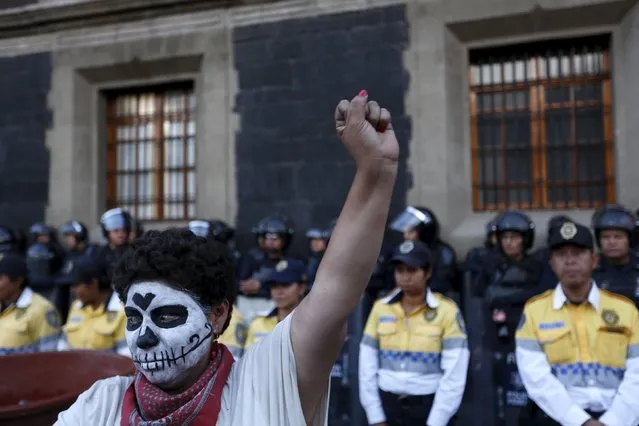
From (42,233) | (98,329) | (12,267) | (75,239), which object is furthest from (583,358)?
(42,233)

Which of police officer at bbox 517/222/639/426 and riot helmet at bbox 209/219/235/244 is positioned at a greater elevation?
riot helmet at bbox 209/219/235/244

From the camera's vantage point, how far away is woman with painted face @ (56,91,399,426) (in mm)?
1364

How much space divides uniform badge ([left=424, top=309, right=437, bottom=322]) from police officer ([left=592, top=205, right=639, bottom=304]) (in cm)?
140

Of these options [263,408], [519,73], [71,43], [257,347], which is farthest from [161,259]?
[71,43]

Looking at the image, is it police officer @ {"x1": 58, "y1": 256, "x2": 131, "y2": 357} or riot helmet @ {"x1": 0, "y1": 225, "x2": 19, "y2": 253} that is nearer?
police officer @ {"x1": 58, "y1": 256, "x2": 131, "y2": 357}

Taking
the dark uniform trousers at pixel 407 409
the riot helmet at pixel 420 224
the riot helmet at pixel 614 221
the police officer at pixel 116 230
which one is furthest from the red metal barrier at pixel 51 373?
the police officer at pixel 116 230

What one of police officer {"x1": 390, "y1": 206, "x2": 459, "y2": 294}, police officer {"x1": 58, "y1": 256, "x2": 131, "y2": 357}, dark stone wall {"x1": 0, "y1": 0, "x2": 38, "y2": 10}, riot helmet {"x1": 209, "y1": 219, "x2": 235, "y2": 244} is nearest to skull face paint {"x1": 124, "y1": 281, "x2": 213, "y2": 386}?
police officer {"x1": 58, "y1": 256, "x2": 131, "y2": 357}

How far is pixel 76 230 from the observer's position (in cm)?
809

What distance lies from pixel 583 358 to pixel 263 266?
11.6 feet

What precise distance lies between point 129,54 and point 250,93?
1952 millimetres

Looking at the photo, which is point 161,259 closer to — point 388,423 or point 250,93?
point 388,423

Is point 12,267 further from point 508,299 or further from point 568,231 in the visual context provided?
point 568,231

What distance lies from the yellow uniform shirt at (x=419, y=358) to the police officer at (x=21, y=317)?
2419 millimetres

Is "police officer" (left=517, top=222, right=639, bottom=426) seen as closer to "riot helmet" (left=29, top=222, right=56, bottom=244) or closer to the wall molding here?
the wall molding
